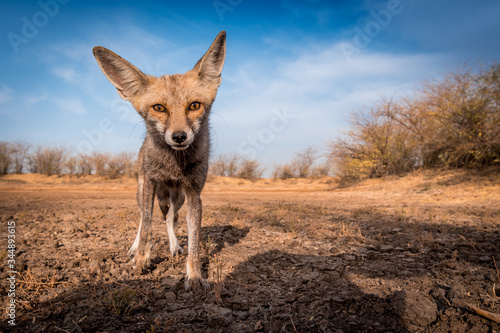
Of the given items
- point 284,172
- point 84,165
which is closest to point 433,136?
point 284,172

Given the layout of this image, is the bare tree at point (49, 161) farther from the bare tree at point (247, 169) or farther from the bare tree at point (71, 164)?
the bare tree at point (247, 169)

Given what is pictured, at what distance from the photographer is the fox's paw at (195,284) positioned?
281 centimetres

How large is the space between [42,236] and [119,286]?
3200 mm

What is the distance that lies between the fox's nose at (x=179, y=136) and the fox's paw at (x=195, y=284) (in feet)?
4.93

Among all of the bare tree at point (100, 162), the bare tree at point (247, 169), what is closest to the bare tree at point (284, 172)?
the bare tree at point (247, 169)

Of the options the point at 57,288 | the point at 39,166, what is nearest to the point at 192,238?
the point at 57,288

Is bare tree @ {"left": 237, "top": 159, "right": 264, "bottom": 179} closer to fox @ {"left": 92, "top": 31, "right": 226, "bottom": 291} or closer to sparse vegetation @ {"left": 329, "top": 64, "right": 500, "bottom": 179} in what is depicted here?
sparse vegetation @ {"left": 329, "top": 64, "right": 500, "bottom": 179}

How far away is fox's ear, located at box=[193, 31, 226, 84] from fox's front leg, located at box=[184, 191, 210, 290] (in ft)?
4.87

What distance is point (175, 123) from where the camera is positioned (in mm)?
2816

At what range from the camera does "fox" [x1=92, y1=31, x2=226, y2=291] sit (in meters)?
2.93

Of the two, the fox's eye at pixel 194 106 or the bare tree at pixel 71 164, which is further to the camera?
the bare tree at pixel 71 164

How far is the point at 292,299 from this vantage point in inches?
99.8

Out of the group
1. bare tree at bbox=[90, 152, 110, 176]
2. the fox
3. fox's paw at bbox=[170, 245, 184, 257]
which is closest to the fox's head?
the fox

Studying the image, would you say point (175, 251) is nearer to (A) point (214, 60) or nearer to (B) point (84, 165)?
(A) point (214, 60)
